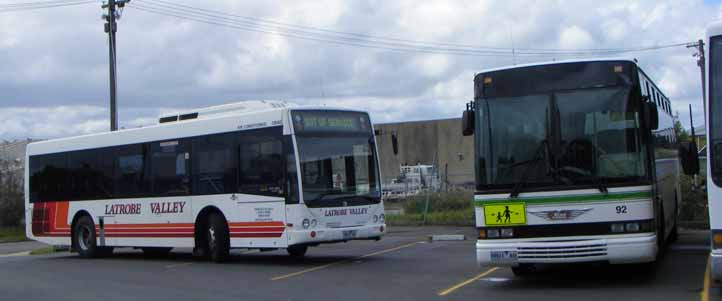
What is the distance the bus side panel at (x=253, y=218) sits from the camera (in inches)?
629

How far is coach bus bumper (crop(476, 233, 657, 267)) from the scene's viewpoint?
→ 10.9 meters

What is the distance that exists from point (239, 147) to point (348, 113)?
2.25m

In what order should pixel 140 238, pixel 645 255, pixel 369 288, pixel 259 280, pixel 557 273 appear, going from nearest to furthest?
pixel 645 255
pixel 369 288
pixel 557 273
pixel 259 280
pixel 140 238

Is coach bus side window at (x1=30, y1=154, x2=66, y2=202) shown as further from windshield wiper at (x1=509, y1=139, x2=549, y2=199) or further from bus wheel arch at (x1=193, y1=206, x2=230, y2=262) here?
windshield wiper at (x1=509, y1=139, x2=549, y2=199)

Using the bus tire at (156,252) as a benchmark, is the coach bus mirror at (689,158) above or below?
above

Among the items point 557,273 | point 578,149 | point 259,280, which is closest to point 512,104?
point 578,149

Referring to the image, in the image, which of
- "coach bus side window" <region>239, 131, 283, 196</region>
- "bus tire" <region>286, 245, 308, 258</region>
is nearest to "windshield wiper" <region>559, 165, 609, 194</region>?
"coach bus side window" <region>239, 131, 283, 196</region>

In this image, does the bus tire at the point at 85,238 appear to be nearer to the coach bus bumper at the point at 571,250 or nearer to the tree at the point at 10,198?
the coach bus bumper at the point at 571,250

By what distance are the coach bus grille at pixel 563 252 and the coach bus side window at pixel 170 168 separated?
884cm

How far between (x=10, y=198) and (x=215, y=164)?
30849 mm

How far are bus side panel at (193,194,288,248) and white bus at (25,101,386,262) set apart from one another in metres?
0.02

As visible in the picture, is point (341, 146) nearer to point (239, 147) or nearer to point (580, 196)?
point (239, 147)

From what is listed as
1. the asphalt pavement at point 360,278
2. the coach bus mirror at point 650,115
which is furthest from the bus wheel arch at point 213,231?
the coach bus mirror at point 650,115

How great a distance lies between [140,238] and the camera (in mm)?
19328
